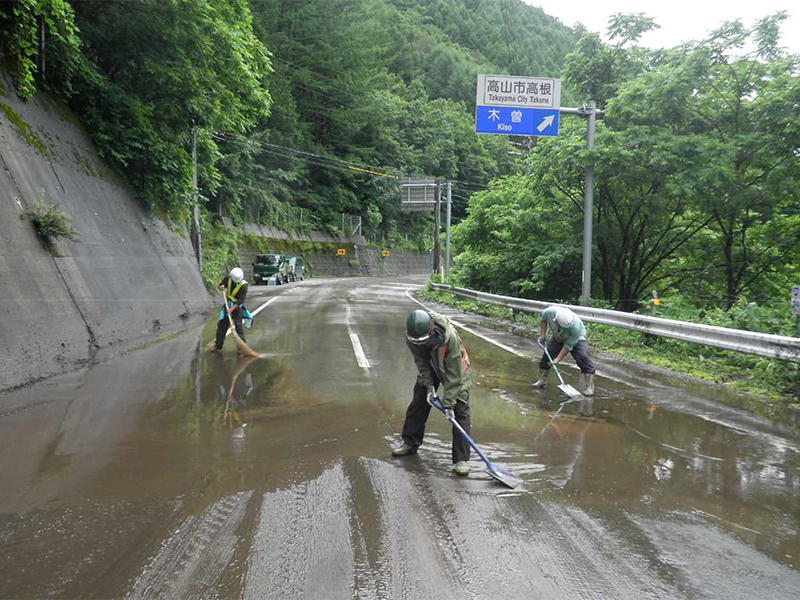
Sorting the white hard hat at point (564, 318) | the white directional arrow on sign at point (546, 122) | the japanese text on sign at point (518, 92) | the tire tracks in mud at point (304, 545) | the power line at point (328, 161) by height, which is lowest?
the tire tracks in mud at point (304, 545)

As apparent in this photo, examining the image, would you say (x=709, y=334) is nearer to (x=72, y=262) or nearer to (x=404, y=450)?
(x=404, y=450)

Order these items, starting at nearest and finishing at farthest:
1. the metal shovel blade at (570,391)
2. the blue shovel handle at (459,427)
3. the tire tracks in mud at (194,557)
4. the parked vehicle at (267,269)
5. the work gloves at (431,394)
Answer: the tire tracks in mud at (194,557) → the blue shovel handle at (459,427) → the work gloves at (431,394) → the metal shovel blade at (570,391) → the parked vehicle at (267,269)

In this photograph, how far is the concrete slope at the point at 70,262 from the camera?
9.08 metres

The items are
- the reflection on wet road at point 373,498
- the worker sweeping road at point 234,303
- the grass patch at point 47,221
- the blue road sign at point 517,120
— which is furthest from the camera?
the blue road sign at point 517,120

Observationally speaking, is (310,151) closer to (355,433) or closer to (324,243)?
(324,243)

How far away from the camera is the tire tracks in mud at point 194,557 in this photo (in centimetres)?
314

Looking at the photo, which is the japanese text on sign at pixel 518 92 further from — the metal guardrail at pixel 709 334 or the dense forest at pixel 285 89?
the dense forest at pixel 285 89

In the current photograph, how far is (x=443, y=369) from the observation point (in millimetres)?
5152

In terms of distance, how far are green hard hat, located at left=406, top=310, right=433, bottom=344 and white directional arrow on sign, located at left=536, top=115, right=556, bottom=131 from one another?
37.3 ft

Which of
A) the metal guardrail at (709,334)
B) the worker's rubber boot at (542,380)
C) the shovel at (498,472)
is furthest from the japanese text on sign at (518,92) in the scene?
the shovel at (498,472)

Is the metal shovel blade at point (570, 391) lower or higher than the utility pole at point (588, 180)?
lower

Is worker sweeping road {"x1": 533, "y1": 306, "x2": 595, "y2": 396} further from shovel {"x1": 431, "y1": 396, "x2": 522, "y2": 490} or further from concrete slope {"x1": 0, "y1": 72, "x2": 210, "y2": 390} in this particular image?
concrete slope {"x1": 0, "y1": 72, "x2": 210, "y2": 390}

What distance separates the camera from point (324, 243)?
183 ft

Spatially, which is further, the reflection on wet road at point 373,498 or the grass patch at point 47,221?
the grass patch at point 47,221
